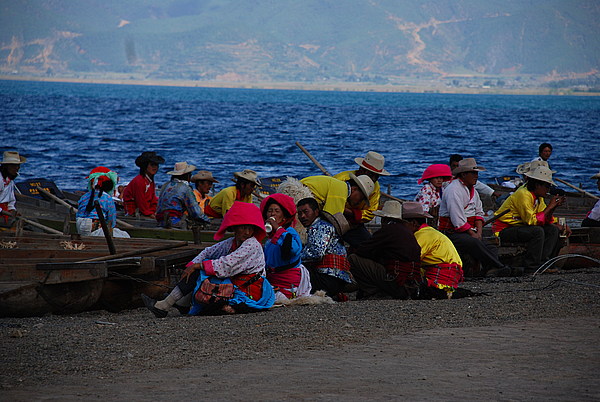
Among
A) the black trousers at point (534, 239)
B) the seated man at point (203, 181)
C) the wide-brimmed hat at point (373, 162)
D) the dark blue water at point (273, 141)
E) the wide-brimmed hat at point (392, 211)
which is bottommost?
the dark blue water at point (273, 141)

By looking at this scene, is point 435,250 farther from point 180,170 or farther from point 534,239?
point 180,170

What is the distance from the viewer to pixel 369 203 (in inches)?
407

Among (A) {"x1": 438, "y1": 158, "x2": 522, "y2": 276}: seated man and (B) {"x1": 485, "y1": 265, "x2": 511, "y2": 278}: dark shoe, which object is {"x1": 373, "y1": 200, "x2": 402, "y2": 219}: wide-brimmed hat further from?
(B) {"x1": 485, "y1": 265, "x2": 511, "y2": 278}: dark shoe

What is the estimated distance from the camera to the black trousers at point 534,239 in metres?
11.6

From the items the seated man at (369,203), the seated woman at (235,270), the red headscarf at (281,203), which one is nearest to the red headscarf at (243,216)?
the seated woman at (235,270)

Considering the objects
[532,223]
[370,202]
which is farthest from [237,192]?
[532,223]

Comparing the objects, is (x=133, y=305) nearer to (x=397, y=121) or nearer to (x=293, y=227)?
(x=293, y=227)

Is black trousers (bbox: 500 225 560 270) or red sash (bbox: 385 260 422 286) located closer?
red sash (bbox: 385 260 422 286)

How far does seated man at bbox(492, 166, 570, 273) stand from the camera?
11453 mm

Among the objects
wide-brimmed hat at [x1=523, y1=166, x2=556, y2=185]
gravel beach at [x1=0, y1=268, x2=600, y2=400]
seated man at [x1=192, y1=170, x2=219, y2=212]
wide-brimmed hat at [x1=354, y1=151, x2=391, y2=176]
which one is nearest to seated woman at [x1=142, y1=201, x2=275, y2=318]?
gravel beach at [x1=0, y1=268, x2=600, y2=400]

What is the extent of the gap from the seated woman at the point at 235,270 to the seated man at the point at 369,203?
2.13 meters

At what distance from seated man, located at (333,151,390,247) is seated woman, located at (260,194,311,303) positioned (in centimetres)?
154

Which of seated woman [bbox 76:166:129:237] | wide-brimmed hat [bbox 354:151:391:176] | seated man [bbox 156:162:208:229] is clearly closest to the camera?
wide-brimmed hat [bbox 354:151:391:176]

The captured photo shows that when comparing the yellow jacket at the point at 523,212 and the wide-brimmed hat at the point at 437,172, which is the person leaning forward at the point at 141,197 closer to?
the wide-brimmed hat at the point at 437,172
